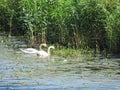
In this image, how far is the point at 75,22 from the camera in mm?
21875

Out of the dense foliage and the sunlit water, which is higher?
the dense foliage

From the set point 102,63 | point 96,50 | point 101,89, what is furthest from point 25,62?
point 101,89

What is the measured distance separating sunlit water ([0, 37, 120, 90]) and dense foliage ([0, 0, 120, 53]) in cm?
206

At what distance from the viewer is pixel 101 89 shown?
13203mm

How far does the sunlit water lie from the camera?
13680 mm

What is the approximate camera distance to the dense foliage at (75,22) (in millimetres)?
20859

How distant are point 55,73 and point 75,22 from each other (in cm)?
652

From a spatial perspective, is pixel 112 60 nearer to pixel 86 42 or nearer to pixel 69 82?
pixel 86 42

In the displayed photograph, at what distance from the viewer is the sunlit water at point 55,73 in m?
13.7

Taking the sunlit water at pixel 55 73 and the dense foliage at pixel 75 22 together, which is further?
the dense foliage at pixel 75 22

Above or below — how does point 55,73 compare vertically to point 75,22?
below

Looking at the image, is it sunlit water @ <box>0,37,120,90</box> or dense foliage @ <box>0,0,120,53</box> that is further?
dense foliage @ <box>0,0,120,53</box>

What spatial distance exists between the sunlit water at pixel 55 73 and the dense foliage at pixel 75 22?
2.06 m

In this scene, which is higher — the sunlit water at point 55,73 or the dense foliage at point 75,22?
the dense foliage at point 75,22
